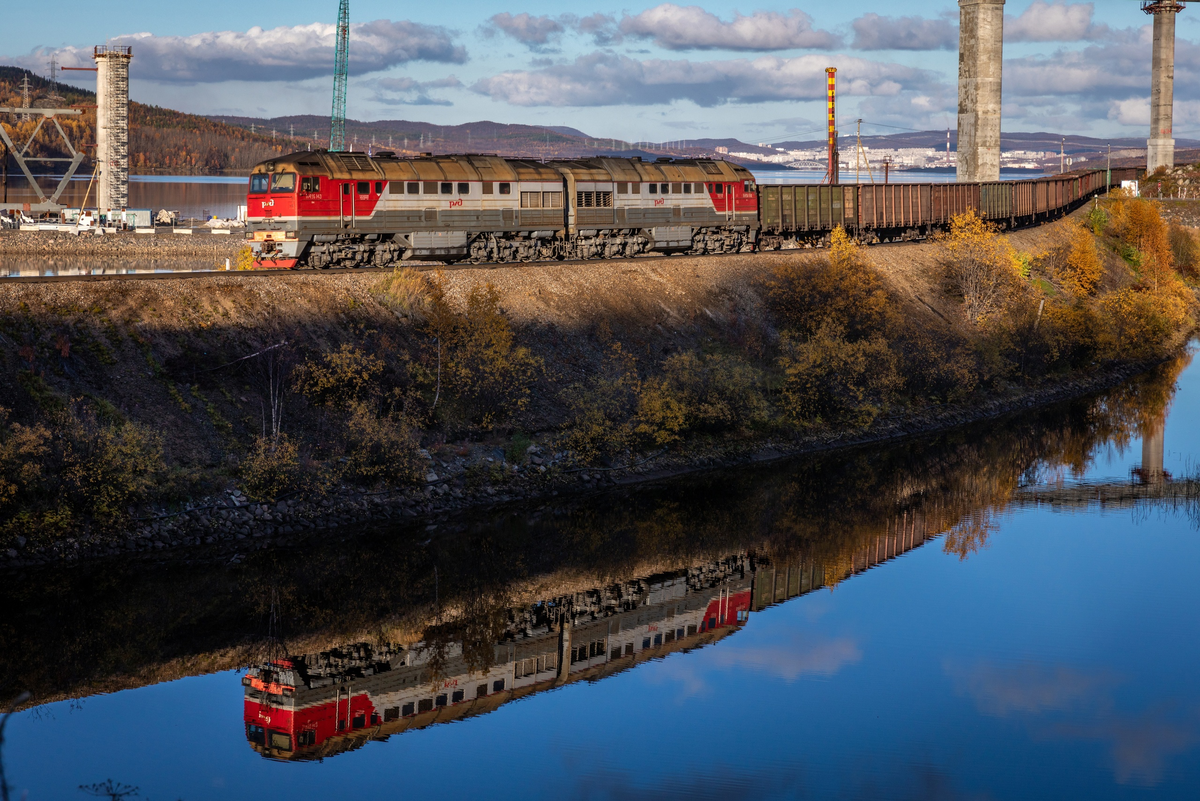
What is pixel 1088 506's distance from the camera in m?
34.5

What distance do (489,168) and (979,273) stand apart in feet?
87.9

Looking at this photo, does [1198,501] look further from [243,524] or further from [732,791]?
[243,524]

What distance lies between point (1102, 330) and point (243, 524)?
43.2 m

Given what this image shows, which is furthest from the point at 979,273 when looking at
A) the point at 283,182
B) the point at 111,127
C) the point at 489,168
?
the point at 111,127

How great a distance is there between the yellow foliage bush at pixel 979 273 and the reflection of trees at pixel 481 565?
15226 millimetres

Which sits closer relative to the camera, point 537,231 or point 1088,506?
point 1088,506

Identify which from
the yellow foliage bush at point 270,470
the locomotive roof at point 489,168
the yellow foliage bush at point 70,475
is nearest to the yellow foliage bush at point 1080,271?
the locomotive roof at point 489,168

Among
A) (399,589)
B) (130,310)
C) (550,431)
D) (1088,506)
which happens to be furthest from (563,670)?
(1088,506)

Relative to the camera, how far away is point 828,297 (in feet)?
154

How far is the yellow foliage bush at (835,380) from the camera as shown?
131 feet

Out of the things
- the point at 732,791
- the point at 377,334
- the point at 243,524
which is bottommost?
the point at 732,791

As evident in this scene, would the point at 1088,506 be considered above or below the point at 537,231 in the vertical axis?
below

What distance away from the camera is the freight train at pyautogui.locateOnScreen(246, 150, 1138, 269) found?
36281 millimetres

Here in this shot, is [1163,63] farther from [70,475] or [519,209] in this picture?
[70,475]
